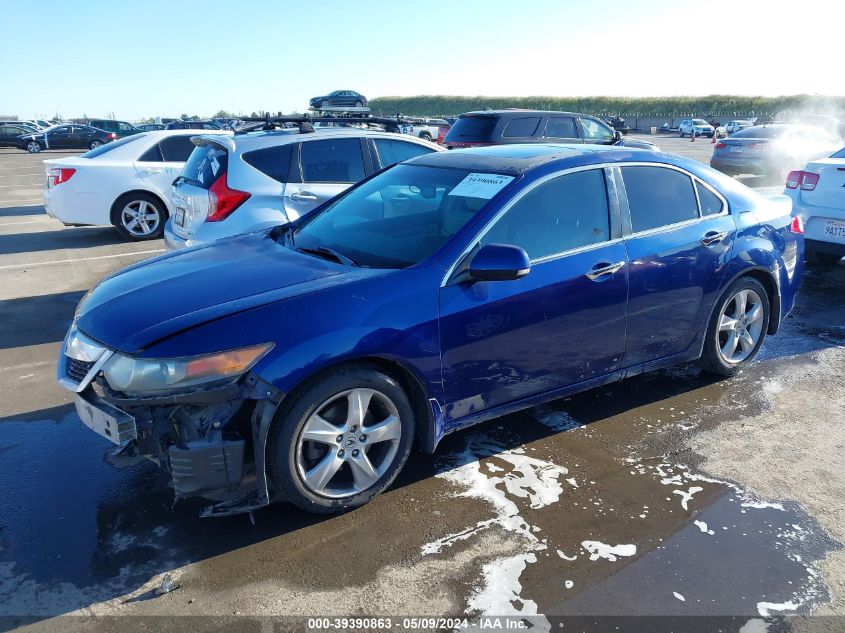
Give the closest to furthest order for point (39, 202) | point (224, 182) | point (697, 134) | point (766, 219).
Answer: point (766, 219) < point (224, 182) < point (39, 202) < point (697, 134)

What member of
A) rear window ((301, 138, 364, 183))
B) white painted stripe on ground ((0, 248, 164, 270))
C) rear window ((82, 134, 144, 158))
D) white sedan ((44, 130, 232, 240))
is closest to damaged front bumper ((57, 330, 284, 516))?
rear window ((301, 138, 364, 183))

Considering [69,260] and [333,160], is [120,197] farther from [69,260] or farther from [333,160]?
[333,160]

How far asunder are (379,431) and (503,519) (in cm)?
73

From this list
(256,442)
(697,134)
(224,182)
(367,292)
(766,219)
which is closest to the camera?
(256,442)

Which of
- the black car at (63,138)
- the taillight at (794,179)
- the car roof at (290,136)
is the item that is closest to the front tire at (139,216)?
the car roof at (290,136)

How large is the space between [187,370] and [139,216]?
8.16 meters

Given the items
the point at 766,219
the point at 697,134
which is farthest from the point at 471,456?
the point at 697,134

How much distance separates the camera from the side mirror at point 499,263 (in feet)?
10.8

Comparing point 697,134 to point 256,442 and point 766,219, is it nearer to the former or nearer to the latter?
point 766,219

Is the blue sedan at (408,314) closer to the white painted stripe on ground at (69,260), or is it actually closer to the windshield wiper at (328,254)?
the windshield wiper at (328,254)

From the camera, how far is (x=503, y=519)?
3.24m

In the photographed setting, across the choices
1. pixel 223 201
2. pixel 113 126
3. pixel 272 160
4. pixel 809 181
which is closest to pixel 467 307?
pixel 223 201

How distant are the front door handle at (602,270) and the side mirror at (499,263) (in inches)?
26.2

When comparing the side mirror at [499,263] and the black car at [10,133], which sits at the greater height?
the black car at [10,133]
